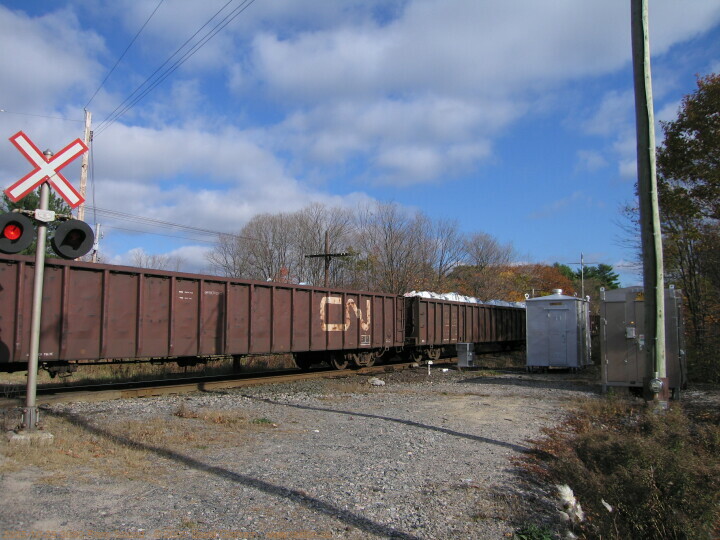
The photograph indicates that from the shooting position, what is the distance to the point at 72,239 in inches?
266

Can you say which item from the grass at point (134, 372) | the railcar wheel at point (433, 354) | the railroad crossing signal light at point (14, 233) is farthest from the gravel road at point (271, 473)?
the railcar wheel at point (433, 354)

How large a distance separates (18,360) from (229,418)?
168 inches

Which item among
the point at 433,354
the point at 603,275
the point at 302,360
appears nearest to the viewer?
the point at 302,360

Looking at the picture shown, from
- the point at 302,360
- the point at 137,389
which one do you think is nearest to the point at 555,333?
the point at 302,360

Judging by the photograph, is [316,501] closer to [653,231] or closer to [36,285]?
[36,285]

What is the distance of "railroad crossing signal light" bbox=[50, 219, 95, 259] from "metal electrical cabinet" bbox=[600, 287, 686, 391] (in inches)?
433

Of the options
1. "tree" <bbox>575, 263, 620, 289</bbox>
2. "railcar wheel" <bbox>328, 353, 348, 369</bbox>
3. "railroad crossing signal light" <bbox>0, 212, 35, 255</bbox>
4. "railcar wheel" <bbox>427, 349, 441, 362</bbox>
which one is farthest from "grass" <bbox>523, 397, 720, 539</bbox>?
"tree" <bbox>575, 263, 620, 289</bbox>

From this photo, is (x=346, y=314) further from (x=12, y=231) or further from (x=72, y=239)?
(x=12, y=231)

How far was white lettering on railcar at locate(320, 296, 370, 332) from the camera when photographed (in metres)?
16.7

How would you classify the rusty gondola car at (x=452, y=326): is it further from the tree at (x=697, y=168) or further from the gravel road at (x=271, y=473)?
the gravel road at (x=271, y=473)

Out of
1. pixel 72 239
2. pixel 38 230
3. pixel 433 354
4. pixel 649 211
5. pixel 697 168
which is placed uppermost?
pixel 697 168

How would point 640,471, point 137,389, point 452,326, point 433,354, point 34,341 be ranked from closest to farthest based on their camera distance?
1. point 640,471
2. point 34,341
3. point 137,389
4. point 433,354
5. point 452,326

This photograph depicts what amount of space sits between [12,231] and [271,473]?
13.5 ft

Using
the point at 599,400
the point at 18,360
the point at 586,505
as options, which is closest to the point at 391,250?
the point at 599,400
